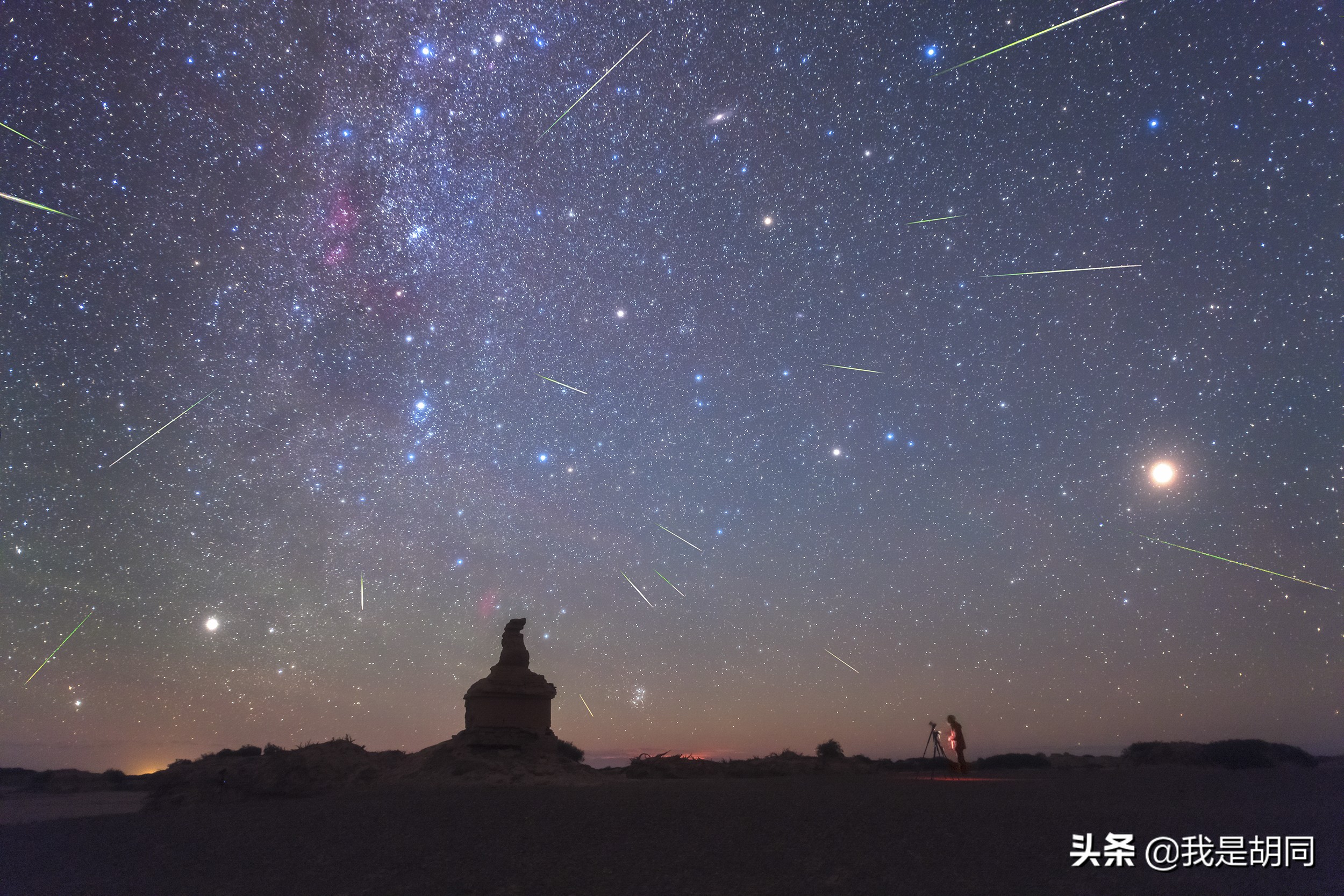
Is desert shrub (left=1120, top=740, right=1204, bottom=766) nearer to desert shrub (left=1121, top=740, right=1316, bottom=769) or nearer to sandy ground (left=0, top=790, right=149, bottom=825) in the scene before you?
desert shrub (left=1121, top=740, right=1316, bottom=769)

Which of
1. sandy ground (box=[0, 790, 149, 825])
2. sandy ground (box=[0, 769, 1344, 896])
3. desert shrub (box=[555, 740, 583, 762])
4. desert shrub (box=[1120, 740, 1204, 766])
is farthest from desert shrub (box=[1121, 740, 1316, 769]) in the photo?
sandy ground (box=[0, 790, 149, 825])

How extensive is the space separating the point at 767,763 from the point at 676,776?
3.36 m

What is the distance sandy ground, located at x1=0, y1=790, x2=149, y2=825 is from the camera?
18875 mm

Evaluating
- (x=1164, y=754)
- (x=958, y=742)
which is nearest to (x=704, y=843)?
(x=958, y=742)

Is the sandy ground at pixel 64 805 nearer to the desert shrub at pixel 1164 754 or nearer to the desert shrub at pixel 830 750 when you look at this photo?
the desert shrub at pixel 830 750

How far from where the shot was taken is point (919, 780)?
58.0ft

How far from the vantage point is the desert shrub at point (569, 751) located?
26812 mm

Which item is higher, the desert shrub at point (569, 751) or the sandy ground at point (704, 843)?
the sandy ground at point (704, 843)

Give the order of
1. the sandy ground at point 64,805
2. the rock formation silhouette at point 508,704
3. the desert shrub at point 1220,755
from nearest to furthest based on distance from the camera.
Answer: the sandy ground at point 64,805 → the desert shrub at point 1220,755 → the rock formation silhouette at point 508,704

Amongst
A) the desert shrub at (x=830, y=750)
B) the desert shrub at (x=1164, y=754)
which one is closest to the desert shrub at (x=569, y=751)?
the desert shrub at (x=830, y=750)

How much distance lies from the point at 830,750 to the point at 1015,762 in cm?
723

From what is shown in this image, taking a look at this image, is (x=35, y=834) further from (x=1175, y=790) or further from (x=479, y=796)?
(x=1175, y=790)

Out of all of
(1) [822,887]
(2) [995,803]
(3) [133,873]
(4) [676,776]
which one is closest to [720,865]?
(1) [822,887]

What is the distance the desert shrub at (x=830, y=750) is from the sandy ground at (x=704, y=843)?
478 inches
